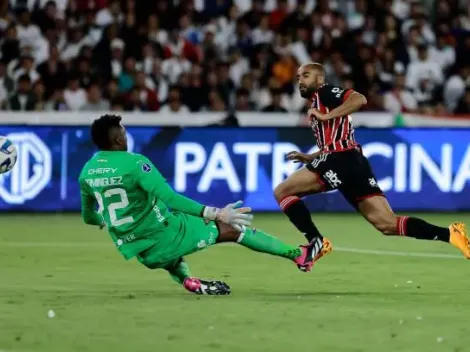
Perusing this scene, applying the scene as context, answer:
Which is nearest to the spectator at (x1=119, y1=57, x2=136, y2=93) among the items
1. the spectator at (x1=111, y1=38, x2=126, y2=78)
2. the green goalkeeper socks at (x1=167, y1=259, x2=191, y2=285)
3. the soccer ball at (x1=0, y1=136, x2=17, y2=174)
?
the spectator at (x1=111, y1=38, x2=126, y2=78)

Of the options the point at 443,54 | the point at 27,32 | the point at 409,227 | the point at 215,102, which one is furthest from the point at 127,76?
the point at 409,227

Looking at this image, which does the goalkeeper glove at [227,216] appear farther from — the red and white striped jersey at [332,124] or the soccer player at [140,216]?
the red and white striped jersey at [332,124]

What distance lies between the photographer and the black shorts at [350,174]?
1145 cm

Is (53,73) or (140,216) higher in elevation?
(140,216)

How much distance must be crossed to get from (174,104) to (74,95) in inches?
61.7

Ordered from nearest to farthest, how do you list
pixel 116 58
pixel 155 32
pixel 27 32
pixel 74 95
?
pixel 74 95
pixel 116 58
pixel 27 32
pixel 155 32

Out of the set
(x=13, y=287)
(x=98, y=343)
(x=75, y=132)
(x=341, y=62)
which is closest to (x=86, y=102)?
(x=75, y=132)

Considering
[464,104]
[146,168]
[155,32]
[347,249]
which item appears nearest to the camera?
[146,168]

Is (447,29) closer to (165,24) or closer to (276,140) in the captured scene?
(165,24)

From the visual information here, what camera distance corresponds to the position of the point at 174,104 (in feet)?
67.5

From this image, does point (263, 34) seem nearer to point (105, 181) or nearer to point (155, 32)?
point (155, 32)

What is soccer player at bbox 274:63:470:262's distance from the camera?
11.3 metres

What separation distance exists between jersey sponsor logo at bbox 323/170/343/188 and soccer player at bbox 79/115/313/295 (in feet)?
4.81

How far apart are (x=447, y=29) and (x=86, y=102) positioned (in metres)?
7.16
